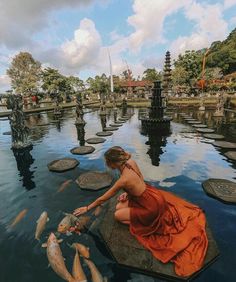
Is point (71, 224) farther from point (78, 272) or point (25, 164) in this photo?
point (25, 164)

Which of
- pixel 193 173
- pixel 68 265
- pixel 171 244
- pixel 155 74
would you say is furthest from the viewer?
pixel 155 74

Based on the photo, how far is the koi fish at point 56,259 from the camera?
11.7 ft

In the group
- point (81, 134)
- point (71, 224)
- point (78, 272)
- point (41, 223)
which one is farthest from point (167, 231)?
point (81, 134)

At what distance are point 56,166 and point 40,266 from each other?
5088 millimetres

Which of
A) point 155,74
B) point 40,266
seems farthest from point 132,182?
point 155,74

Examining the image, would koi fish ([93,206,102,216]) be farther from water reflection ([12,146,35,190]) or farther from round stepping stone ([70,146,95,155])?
round stepping stone ([70,146,95,155])

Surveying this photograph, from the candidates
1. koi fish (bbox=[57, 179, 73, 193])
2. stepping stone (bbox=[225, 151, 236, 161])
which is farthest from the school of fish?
stepping stone (bbox=[225, 151, 236, 161])

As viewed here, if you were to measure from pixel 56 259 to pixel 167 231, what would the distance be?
2.06 meters

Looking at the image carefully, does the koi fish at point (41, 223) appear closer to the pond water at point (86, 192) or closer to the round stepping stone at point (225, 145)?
the pond water at point (86, 192)

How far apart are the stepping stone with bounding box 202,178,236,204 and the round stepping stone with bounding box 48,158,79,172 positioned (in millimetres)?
5061

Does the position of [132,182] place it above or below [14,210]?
above

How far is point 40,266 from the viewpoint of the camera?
3.89 meters

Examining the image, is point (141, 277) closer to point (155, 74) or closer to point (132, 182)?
point (132, 182)

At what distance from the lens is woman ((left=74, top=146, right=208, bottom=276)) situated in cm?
346
